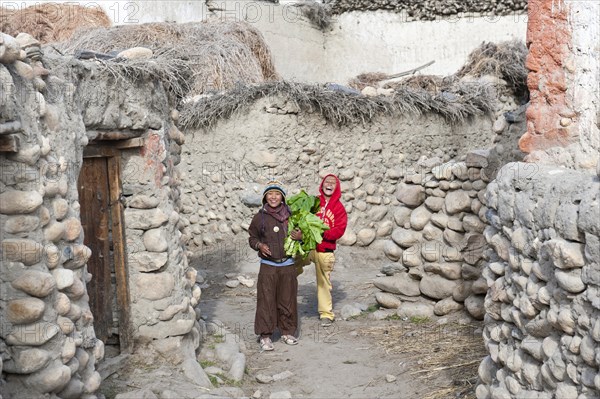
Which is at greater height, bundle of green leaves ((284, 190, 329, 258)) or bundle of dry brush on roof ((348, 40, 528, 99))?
bundle of dry brush on roof ((348, 40, 528, 99))

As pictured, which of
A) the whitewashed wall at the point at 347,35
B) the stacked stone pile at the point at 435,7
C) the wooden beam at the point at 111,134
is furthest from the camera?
the stacked stone pile at the point at 435,7

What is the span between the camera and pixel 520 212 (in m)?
4.14

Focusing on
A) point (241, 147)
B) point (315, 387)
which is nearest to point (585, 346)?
point (315, 387)

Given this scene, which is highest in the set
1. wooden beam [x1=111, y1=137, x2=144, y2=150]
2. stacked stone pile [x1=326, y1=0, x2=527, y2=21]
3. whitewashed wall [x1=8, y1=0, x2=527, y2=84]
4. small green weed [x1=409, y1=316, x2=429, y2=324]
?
stacked stone pile [x1=326, y1=0, x2=527, y2=21]

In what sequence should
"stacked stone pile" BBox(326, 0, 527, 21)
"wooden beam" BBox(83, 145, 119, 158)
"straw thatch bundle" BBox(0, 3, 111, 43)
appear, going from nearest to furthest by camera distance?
1. "wooden beam" BBox(83, 145, 119, 158)
2. "straw thatch bundle" BBox(0, 3, 111, 43)
3. "stacked stone pile" BBox(326, 0, 527, 21)

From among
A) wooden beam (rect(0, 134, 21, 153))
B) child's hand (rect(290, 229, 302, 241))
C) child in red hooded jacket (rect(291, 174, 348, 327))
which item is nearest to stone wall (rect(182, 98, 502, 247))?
child in red hooded jacket (rect(291, 174, 348, 327))

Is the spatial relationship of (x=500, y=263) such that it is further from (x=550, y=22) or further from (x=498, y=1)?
(x=498, y=1)

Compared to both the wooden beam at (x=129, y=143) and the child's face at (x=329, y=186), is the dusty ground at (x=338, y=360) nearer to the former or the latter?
the child's face at (x=329, y=186)

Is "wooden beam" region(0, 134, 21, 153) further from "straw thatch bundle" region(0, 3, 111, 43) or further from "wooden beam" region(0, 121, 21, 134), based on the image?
"straw thatch bundle" region(0, 3, 111, 43)

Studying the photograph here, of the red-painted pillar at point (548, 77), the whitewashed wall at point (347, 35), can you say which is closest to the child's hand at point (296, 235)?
the red-painted pillar at point (548, 77)

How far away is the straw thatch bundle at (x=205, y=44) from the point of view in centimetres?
1103

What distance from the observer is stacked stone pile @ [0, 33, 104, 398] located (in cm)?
377

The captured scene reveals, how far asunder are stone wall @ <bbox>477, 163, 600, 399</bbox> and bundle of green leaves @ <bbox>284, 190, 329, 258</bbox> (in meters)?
2.23

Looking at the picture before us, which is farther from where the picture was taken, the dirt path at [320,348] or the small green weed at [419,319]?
the small green weed at [419,319]
